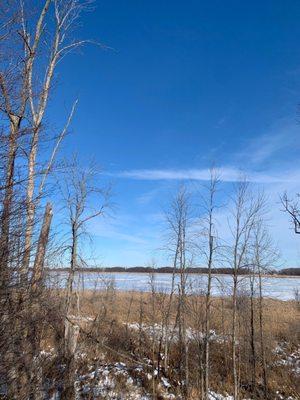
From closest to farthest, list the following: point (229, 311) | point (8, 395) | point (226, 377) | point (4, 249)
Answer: point (4, 249), point (8, 395), point (226, 377), point (229, 311)

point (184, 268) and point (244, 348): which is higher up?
point (184, 268)

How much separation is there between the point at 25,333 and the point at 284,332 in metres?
23.4

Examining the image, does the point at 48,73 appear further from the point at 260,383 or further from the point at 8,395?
the point at 260,383

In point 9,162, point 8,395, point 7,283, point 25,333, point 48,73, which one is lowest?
point 8,395

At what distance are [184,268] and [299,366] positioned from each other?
8578 mm

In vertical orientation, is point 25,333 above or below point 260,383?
above

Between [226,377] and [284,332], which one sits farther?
[284,332]

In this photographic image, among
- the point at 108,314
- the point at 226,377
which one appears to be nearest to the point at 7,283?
the point at 226,377

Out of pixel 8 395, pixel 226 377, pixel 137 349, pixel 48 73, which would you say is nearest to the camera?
pixel 8 395

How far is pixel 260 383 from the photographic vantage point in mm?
20734

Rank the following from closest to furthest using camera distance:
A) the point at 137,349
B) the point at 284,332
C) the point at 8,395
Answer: the point at 8,395 < the point at 137,349 < the point at 284,332

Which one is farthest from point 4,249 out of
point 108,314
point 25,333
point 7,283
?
point 108,314

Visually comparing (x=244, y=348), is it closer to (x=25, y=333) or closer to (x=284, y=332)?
(x=284, y=332)

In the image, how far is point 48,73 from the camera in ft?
43.4
